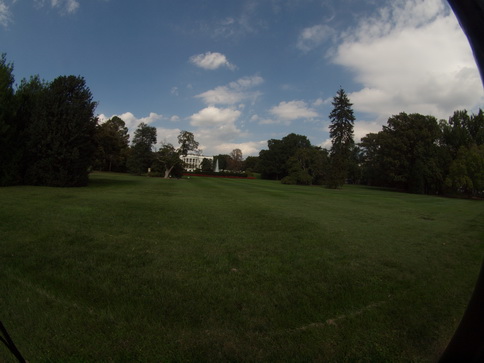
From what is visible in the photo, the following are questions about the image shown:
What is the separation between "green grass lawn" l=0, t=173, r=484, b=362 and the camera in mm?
2574

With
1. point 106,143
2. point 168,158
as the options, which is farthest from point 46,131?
point 168,158

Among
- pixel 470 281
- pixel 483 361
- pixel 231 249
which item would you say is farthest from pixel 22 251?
pixel 470 281

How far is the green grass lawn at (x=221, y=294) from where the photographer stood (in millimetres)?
2574

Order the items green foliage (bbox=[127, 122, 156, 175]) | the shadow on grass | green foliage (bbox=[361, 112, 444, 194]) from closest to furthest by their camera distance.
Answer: the shadow on grass < green foliage (bbox=[361, 112, 444, 194]) < green foliage (bbox=[127, 122, 156, 175])

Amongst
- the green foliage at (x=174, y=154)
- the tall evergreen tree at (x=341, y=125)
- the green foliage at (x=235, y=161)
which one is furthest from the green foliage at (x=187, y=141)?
the green foliage at (x=235, y=161)

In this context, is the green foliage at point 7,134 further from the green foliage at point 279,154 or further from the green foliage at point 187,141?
the green foliage at point 279,154

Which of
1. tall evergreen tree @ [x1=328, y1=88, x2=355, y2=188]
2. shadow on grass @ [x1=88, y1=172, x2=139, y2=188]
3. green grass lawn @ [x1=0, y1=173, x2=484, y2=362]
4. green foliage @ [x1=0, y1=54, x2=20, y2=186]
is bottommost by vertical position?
green grass lawn @ [x1=0, y1=173, x2=484, y2=362]

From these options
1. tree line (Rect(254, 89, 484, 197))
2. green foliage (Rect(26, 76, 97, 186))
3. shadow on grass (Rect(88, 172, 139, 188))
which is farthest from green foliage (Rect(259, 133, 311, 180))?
green foliage (Rect(26, 76, 97, 186))

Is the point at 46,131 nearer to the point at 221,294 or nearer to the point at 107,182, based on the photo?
the point at 107,182

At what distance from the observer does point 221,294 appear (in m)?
3.65

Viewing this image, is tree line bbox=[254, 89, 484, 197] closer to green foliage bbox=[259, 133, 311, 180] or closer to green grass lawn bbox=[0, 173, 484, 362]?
green foliage bbox=[259, 133, 311, 180]

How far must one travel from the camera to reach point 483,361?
75 cm

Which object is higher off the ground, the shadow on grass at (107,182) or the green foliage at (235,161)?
the green foliage at (235,161)

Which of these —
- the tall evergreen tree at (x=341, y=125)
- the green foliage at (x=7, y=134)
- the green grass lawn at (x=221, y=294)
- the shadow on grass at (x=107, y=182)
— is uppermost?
the tall evergreen tree at (x=341, y=125)
